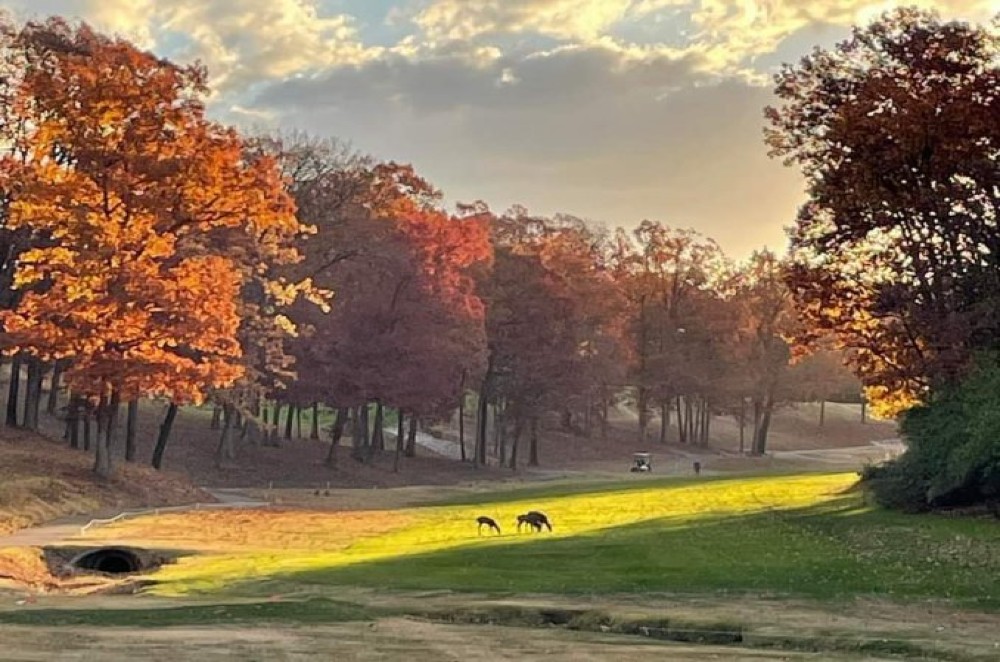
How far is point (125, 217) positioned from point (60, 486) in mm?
9421

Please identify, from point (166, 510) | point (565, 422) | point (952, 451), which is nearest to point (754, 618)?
point (952, 451)

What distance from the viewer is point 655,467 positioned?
286 ft

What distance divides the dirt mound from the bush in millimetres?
25100

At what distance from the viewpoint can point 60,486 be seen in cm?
3788

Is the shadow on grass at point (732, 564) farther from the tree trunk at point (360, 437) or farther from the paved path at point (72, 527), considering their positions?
the tree trunk at point (360, 437)

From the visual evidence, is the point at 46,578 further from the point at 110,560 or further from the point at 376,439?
the point at 376,439

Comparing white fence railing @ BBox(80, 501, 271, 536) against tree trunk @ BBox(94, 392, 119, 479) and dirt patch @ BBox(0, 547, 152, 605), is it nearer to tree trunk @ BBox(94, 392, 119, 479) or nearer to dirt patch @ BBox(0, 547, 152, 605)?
tree trunk @ BBox(94, 392, 119, 479)

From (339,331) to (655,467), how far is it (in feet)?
110

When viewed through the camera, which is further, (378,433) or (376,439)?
(378,433)

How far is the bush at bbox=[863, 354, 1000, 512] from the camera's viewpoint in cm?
2964

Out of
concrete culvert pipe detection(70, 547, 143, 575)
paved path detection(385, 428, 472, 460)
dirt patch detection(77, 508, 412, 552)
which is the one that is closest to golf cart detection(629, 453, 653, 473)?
paved path detection(385, 428, 472, 460)

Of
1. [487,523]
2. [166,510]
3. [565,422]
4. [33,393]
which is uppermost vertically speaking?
Result: [33,393]

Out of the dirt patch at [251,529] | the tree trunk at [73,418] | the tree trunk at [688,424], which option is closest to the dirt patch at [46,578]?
the dirt patch at [251,529]

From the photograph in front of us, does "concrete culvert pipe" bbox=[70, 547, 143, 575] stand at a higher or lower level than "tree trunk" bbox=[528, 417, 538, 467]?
lower
